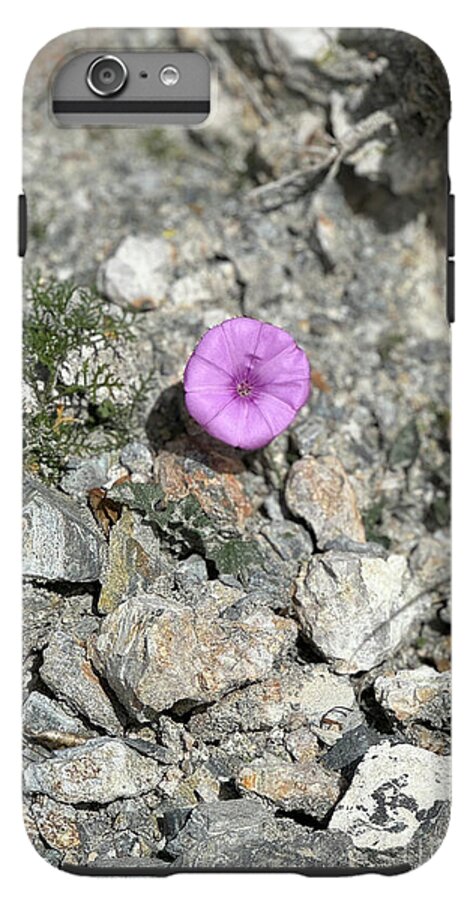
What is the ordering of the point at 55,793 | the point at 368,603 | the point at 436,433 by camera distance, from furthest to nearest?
the point at 436,433 < the point at 368,603 < the point at 55,793

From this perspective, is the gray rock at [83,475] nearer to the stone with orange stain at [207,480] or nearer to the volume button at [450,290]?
the stone with orange stain at [207,480]

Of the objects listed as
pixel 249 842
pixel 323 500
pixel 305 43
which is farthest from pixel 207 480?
pixel 305 43

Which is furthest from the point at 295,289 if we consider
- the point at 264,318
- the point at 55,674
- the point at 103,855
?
the point at 103,855

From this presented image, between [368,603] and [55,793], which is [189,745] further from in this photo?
[368,603]

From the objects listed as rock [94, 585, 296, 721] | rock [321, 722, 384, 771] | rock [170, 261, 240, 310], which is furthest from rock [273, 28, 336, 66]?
rock [321, 722, 384, 771]

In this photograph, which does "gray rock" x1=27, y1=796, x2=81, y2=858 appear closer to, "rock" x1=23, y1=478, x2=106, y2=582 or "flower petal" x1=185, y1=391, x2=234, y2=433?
"rock" x1=23, y1=478, x2=106, y2=582

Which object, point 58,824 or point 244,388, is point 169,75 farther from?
point 58,824

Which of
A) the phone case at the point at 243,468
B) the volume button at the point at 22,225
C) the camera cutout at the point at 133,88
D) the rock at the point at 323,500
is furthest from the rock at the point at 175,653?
the camera cutout at the point at 133,88
